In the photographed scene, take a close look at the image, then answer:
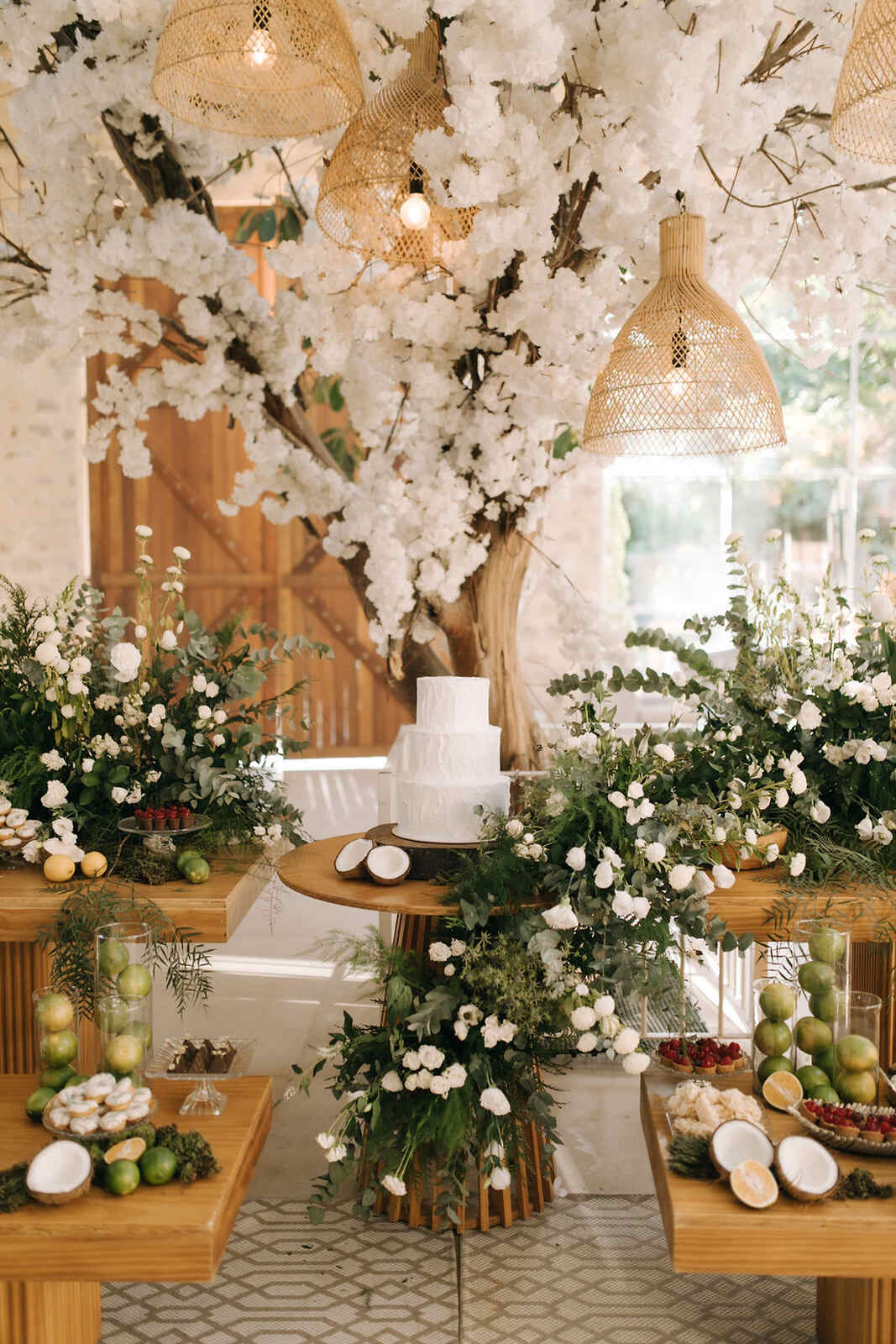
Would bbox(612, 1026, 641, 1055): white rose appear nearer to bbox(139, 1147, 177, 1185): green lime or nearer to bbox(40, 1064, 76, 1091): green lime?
bbox(139, 1147, 177, 1185): green lime

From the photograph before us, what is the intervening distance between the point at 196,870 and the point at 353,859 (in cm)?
34

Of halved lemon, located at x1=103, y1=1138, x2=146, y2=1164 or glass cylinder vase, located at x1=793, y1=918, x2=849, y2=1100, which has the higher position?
glass cylinder vase, located at x1=793, y1=918, x2=849, y2=1100

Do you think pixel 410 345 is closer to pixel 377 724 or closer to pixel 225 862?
pixel 225 862

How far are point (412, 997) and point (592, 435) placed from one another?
121cm

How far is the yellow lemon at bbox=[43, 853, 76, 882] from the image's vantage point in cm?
247

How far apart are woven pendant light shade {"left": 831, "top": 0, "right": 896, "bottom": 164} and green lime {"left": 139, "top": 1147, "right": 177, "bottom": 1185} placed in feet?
6.19

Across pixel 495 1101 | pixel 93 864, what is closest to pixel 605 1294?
pixel 495 1101

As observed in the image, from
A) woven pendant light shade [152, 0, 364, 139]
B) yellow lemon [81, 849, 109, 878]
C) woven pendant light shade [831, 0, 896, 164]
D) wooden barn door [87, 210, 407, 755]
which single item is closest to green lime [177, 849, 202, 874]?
yellow lemon [81, 849, 109, 878]

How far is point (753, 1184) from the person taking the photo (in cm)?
188

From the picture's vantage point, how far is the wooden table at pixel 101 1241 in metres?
1.82

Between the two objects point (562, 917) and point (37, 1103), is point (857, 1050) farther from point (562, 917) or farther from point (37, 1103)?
point (37, 1103)

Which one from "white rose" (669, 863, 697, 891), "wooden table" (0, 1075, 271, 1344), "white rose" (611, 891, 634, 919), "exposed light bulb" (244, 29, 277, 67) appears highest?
"exposed light bulb" (244, 29, 277, 67)

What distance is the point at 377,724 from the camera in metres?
8.68

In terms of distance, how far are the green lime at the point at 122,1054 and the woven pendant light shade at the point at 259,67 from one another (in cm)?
166
